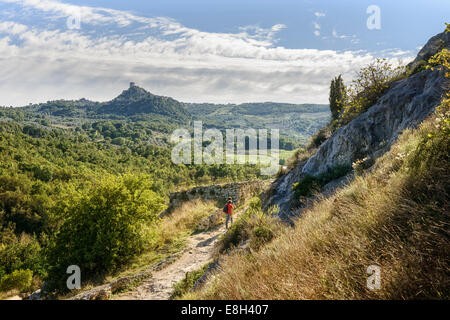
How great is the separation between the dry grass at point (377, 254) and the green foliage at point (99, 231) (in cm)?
683

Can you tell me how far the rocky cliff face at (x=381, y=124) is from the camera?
738 cm

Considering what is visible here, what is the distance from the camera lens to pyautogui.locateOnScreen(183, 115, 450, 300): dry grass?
229cm

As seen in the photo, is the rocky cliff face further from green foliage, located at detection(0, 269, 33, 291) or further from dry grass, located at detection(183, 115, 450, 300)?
green foliage, located at detection(0, 269, 33, 291)

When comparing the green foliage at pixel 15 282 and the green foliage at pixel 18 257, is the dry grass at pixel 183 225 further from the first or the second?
the green foliage at pixel 18 257

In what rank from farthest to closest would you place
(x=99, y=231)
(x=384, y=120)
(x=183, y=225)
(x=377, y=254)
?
(x=183, y=225)
(x=99, y=231)
(x=384, y=120)
(x=377, y=254)

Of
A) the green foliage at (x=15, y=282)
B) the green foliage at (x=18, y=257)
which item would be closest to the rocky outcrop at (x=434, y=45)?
the green foliage at (x=15, y=282)

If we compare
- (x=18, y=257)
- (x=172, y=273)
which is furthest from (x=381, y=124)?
(x=18, y=257)

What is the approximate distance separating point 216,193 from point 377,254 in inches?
644

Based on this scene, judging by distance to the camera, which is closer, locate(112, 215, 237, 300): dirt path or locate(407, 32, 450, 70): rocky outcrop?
locate(112, 215, 237, 300): dirt path

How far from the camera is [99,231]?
9.16 m

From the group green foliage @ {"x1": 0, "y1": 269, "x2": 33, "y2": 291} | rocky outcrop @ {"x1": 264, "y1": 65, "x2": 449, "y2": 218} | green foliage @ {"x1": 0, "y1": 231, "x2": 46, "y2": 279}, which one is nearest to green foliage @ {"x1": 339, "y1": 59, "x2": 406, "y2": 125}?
rocky outcrop @ {"x1": 264, "y1": 65, "x2": 449, "y2": 218}

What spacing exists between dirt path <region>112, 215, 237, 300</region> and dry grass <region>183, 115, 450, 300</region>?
375cm

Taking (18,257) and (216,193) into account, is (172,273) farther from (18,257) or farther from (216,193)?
(18,257)

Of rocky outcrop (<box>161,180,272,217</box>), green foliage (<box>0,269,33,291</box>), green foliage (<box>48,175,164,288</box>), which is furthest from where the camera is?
green foliage (<box>0,269,33,291</box>)
